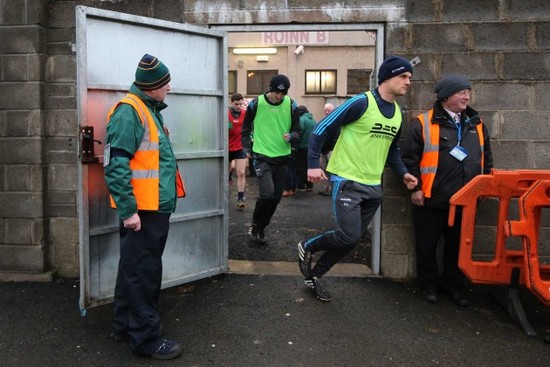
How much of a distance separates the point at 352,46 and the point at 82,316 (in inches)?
663

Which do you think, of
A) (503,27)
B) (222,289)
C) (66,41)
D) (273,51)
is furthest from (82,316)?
(273,51)

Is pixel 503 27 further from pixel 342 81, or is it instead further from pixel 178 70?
pixel 342 81

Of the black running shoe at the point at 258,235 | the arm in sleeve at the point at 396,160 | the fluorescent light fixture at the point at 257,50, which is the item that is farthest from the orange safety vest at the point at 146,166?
the fluorescent light fixture at the point at 257,50

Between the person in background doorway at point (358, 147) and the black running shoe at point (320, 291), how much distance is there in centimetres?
34

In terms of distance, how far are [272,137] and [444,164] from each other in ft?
6.99

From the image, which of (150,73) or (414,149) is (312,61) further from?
(150,73)

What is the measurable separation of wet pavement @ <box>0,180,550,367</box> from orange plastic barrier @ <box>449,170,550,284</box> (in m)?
0.38

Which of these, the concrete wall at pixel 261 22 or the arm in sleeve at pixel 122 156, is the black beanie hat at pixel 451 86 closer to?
the concrete wall at pixel 261 22

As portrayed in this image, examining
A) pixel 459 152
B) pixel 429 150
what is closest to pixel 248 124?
pixel 429 150

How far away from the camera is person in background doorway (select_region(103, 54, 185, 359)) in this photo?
3.13 m

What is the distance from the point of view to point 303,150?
36.1ft

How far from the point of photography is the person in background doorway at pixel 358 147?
13.3 ft

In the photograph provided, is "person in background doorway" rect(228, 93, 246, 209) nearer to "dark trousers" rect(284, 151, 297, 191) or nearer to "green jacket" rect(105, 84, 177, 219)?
"dark trousers" rect(284, 151, 297, 191)

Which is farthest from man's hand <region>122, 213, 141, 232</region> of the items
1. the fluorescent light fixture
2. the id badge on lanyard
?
the fluorescent light fixture
